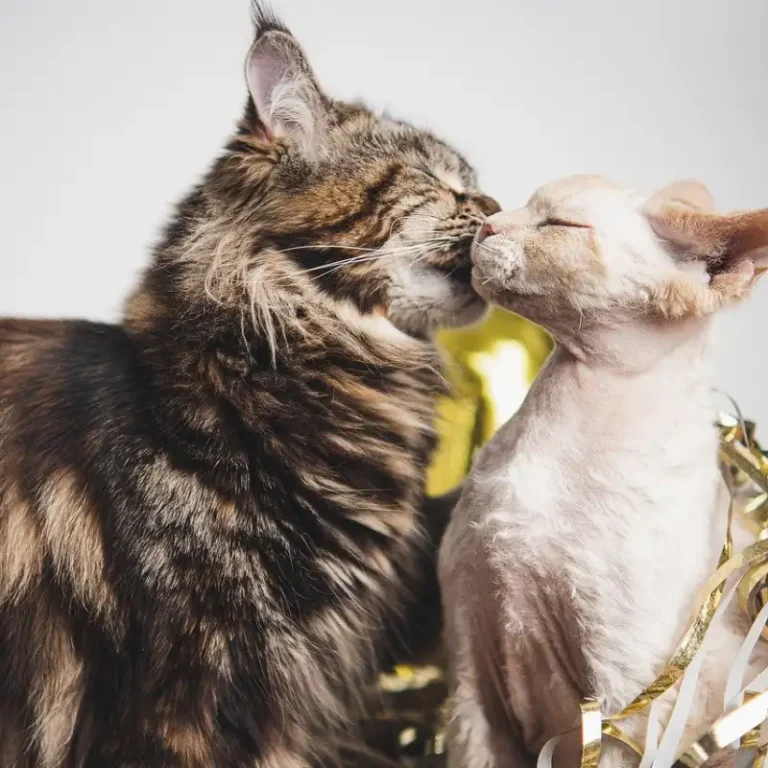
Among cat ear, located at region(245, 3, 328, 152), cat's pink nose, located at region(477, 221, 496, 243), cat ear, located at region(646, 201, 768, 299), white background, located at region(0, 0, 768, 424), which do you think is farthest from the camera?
white background, located at region(0, 0, 768, 424)

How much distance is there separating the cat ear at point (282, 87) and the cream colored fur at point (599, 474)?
295 mm

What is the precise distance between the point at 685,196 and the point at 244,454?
0.52 m

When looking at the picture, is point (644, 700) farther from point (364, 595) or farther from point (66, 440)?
point (66, 440)

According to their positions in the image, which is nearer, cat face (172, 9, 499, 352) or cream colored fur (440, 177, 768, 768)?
cream colored fur (440, 177, 768, 768)

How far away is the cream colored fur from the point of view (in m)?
0.74

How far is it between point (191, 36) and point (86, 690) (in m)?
1.14

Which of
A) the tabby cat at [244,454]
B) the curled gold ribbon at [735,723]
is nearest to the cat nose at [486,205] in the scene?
the tabby cat at [244,454]

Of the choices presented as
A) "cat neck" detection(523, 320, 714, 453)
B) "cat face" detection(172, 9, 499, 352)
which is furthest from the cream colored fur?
"cat face" detection(172, 9, 499, 352)

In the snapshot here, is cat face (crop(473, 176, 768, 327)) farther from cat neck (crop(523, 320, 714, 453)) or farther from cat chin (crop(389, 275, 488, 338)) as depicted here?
cat chin (crop(389, 275, 488, 338))

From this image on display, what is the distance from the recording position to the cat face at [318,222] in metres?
0.96

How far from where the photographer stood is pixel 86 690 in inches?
34.2

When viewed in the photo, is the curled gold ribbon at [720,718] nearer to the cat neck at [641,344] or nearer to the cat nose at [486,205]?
the cat neck at [641,344]

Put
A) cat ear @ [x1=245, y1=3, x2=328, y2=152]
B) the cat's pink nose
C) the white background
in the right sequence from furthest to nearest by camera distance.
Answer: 1. the white background
2. cat ear @ [x1=245, y1=3, x2=328, y2=152]
3. the cat's pink nose

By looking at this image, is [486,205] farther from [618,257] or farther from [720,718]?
[720,718]
